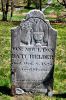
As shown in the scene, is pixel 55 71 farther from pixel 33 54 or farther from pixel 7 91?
pixel 33 54

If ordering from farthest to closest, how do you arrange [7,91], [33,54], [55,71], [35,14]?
[55,71], [7,91], [33,54], [35,14]

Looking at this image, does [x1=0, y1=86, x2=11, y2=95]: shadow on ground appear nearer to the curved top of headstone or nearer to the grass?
the grass

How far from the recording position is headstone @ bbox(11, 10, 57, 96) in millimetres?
7879

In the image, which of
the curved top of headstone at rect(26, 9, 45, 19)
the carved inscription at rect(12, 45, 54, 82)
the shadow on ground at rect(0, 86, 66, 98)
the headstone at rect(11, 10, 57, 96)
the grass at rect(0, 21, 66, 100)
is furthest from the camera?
the grass at rect(0, 21, 66, 100)

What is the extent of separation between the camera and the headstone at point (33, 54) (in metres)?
7.88

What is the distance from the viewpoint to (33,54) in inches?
323

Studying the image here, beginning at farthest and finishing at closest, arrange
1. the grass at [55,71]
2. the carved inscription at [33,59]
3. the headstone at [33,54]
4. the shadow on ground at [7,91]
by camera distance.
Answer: the grass at [55,71]
the shadow on ground at [7,91]
the carved inscription at [33,59]
the headstone at [33,54]

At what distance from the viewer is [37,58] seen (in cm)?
826

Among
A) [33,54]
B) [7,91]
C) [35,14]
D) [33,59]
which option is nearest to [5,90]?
[7,91]

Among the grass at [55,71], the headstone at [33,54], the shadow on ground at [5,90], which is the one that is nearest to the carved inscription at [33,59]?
the headstone at [33,54]

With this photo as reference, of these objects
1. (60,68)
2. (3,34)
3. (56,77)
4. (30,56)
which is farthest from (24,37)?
(3,34)

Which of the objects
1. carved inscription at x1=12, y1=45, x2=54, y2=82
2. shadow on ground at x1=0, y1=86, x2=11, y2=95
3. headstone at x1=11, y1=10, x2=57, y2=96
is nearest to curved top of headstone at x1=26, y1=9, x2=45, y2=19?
headstone at x1=11, y1=10, x2=57, y2=96

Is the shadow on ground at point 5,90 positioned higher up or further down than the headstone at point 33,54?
further down

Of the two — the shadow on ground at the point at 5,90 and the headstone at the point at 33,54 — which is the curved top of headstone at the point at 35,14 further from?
the shadow on ground at the point at 5,90
